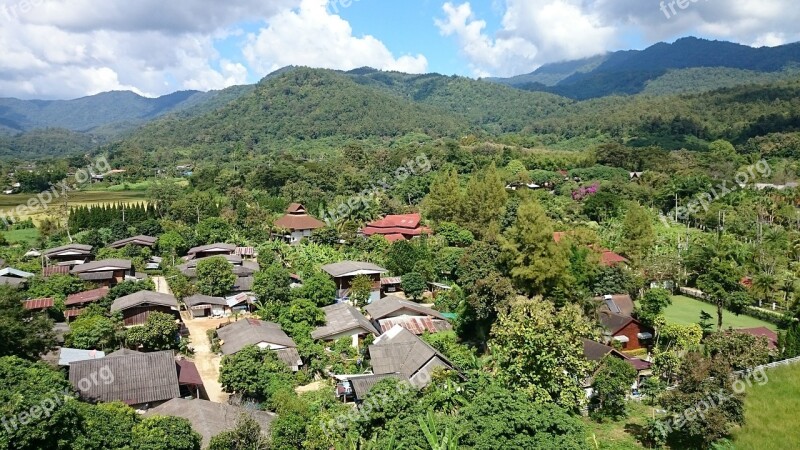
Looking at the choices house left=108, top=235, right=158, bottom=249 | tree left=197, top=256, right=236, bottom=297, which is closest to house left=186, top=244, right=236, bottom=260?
house left=108, top=235, right=158, bottom=249

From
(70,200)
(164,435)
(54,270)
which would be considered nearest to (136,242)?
(54,270)

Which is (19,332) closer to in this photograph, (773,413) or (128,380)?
(128,380)

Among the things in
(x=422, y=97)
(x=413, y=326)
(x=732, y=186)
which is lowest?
(x=413, y=326)

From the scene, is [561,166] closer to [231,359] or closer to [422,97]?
[231,359]

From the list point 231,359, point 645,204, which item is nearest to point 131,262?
point 231,359

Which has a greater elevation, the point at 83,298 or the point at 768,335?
the point at 768,335

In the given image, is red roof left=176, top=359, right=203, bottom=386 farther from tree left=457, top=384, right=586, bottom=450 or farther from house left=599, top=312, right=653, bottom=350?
house left=599, top=312, right=653, bottom=350
